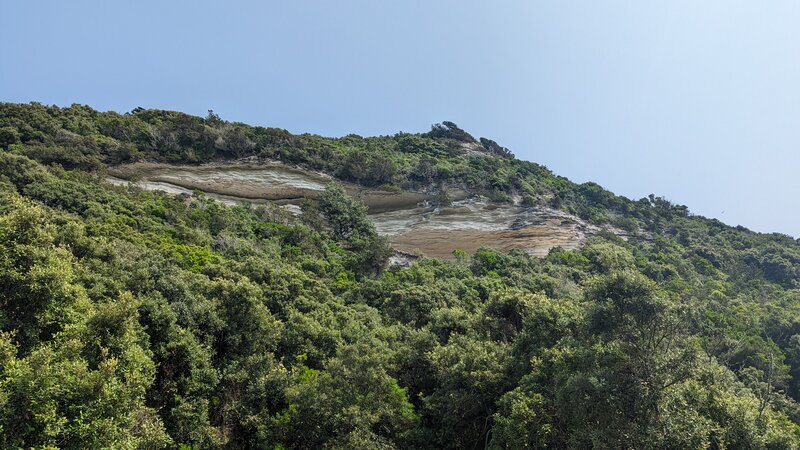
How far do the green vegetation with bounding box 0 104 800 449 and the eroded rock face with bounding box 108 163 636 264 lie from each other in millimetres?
10476

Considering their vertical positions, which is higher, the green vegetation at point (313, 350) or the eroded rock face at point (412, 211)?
the eroded rock face at point (412, 211)

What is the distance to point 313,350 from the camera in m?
23.5

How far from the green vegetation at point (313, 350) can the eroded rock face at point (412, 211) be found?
1048cm

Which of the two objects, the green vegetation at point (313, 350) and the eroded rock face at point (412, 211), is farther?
the eroded rock face at point (412, 211)

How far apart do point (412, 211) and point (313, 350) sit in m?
40.5

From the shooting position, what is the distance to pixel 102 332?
1396cm

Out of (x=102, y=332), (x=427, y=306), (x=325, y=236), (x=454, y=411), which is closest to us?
(x=102, y=332)

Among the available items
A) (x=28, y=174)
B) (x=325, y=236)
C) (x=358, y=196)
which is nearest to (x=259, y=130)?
(x=358, y=196)

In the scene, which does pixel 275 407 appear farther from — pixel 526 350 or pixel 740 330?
pixel 740 330

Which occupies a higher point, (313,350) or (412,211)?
(412,211)

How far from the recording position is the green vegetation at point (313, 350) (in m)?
12.9

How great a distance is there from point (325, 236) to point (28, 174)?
1001 inches

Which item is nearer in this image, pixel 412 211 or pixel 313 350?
pixel 313 350

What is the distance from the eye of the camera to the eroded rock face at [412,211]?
180ft
